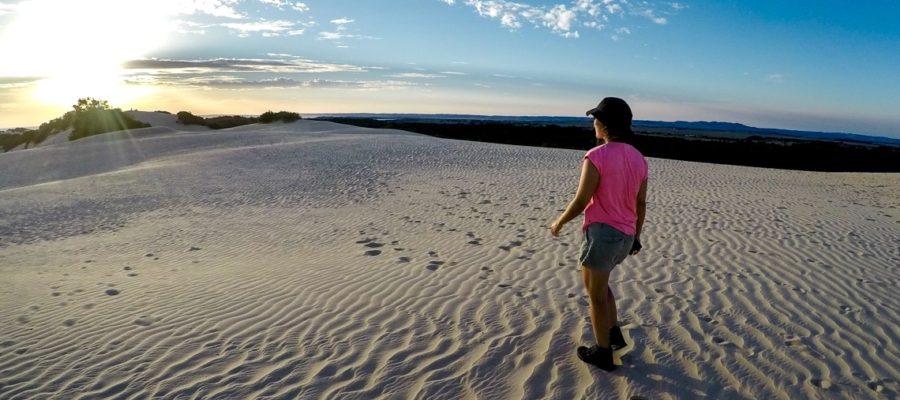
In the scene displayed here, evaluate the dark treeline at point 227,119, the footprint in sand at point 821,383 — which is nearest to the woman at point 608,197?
the footprint in sand at point 821,383

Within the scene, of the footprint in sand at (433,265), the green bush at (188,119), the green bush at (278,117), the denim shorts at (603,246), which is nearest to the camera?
the denim shorts at (603,246)

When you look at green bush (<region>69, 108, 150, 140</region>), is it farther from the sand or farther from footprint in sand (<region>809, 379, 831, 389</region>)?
footprint in sand (<region>809, 379, 831, 389</region>)

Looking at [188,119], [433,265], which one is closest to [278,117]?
[188,119]

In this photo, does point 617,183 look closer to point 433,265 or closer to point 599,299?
point 599,299

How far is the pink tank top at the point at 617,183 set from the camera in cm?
363

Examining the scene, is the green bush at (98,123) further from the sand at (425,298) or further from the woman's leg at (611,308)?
the woman's leg at (611,308)

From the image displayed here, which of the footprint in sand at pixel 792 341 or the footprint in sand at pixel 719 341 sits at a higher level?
the footprint in sand at pixel 792 341

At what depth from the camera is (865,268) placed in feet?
24.5

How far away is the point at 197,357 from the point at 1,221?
10853mm

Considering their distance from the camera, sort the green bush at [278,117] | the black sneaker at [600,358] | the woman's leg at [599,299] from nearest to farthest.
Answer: the woman's leg at [599,299], the black sneaker at [600,358], the green bush at [278,117]

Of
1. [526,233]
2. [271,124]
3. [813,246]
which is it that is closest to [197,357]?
[526,233]

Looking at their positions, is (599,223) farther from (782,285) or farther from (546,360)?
(782,285)

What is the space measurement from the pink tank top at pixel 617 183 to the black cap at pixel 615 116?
10cm

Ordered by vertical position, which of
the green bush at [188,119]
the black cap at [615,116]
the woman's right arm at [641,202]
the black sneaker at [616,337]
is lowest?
the black sneaker at [616,337]
